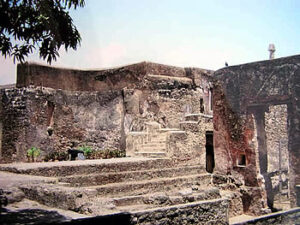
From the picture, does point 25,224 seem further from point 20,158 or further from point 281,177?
point 281,177

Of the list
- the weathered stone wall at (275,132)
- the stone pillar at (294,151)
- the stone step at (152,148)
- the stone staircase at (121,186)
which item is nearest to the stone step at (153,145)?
the stone step at (152,148)

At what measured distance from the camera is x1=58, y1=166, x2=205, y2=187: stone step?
9164 mm

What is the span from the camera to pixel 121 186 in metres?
9.48

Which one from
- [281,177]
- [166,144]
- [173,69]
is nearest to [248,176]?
[166,144]

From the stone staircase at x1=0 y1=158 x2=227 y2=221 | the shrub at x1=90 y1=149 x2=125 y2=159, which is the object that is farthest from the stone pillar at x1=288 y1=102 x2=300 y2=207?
the shrub at x1=90 y1=149 x2=125 y2=159

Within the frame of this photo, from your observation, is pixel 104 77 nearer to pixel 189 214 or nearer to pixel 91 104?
pixel 91 104

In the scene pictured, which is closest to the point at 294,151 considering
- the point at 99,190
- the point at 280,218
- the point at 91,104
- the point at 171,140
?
the point at 280,218

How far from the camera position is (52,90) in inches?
575

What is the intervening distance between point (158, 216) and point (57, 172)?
131 inches

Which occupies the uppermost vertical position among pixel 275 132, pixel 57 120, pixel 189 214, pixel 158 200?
pixel 57 120

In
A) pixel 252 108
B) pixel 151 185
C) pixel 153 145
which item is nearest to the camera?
pixel 151 185

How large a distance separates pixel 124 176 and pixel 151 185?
0.74m

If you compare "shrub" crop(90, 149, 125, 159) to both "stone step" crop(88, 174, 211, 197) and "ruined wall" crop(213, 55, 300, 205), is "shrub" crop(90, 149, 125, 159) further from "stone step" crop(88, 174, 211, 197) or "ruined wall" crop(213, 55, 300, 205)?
"ruined wall" crop(213, 55, 300, 205)

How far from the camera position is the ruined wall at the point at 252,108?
36.4 ft
